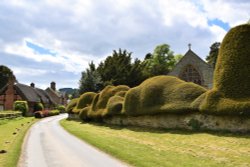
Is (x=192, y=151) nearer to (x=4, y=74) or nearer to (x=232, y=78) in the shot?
(x=232, y=78)

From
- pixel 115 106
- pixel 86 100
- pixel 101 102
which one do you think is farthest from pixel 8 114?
pixel 115 106

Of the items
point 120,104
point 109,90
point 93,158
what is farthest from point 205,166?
point 109,90

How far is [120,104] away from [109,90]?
21.2 feet

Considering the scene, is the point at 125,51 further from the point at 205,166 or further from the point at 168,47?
the point at 205,166

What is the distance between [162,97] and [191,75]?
781 inches

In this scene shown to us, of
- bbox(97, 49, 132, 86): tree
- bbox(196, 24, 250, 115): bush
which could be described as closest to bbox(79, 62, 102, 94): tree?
bbox(97, 49, 132, 86): tree

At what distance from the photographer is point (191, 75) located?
43250 mm

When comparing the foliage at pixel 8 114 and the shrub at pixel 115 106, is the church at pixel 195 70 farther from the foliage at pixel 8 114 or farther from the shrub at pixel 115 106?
the foliage at pixel 8 114

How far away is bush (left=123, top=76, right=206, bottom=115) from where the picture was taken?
22.0 m

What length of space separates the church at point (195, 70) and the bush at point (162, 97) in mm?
16749

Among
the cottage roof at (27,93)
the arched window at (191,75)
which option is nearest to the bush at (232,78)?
the arched window at (191,75)

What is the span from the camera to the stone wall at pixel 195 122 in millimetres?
17775

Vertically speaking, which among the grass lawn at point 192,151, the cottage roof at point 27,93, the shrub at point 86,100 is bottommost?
the grass lawn at point 192,151

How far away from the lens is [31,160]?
41.3 ft
